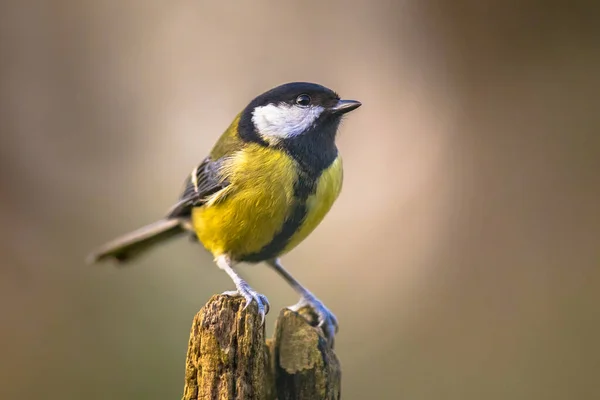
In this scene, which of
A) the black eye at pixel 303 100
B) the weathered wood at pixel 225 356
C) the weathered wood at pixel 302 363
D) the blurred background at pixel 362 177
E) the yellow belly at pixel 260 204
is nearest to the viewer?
the weathered wood at pixel 225 356

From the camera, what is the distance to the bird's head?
180cm

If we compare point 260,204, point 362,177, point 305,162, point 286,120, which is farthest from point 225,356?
point 362,177

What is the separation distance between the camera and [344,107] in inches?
70.5

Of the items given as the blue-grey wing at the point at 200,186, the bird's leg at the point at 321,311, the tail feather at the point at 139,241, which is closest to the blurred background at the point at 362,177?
the tail feather at the point at 139,241

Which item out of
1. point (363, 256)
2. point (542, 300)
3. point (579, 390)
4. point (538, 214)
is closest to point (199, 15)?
point (363, 256)

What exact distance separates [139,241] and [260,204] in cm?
70

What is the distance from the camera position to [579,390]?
3295mm

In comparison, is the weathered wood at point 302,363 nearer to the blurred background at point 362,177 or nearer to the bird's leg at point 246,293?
the bird's leg at point 246,293

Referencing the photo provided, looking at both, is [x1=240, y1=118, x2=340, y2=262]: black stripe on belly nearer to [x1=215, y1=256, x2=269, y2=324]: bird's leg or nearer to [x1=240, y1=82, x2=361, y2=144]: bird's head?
[x1=240, y1=82, x2=361, y2=144]: bird's head

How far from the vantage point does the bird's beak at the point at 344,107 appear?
1.78 m

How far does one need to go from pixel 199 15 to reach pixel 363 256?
6.49 ft

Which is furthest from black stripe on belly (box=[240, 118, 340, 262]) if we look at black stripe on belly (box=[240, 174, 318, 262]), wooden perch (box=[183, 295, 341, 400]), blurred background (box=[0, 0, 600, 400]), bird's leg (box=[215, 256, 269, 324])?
blurred background (box=[0, 0, 600, 400])

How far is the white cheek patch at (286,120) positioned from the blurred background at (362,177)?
172cm

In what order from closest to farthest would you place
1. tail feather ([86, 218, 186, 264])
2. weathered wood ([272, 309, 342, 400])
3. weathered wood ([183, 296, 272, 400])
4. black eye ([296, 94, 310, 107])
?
weathered wood ([183, 296, 272, 400]), weathered wood ([272, 309, 342, 400]), black eye ([296, 94, 310, 107]), tail feather ([86, 218, 186, 264])
